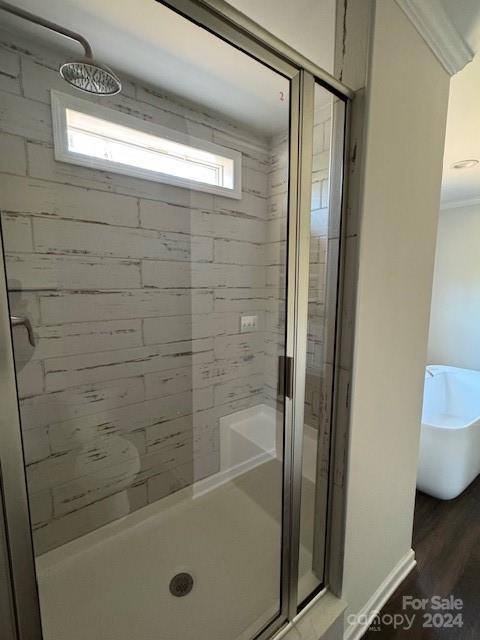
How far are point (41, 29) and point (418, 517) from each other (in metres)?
3.14

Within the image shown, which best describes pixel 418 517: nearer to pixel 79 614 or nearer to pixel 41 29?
pixel 79 614

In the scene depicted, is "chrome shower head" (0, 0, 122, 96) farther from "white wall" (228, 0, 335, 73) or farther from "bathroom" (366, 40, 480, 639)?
"bathroom" (366, 40, 480, 639)

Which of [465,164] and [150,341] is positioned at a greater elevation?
[465,164]

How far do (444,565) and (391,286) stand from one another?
1.59 metres

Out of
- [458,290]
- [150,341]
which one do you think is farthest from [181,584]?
[458,290]

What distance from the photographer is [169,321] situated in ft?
5.82

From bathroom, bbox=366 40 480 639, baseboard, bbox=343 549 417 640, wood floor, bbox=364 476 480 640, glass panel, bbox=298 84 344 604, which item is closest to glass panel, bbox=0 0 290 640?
glass panel, bbox=298 84 344 604

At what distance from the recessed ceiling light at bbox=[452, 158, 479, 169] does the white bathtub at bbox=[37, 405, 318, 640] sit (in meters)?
2.37

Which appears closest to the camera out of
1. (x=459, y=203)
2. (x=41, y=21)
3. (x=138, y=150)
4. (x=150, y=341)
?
(x=41, y=21)

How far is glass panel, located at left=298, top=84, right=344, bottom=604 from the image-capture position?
1.03 m

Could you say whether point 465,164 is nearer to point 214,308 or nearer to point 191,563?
point 214,308

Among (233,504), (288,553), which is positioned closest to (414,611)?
(288,553)

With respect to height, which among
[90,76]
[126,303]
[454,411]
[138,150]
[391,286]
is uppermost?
[90,76]

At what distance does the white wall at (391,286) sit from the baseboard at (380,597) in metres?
0.04
